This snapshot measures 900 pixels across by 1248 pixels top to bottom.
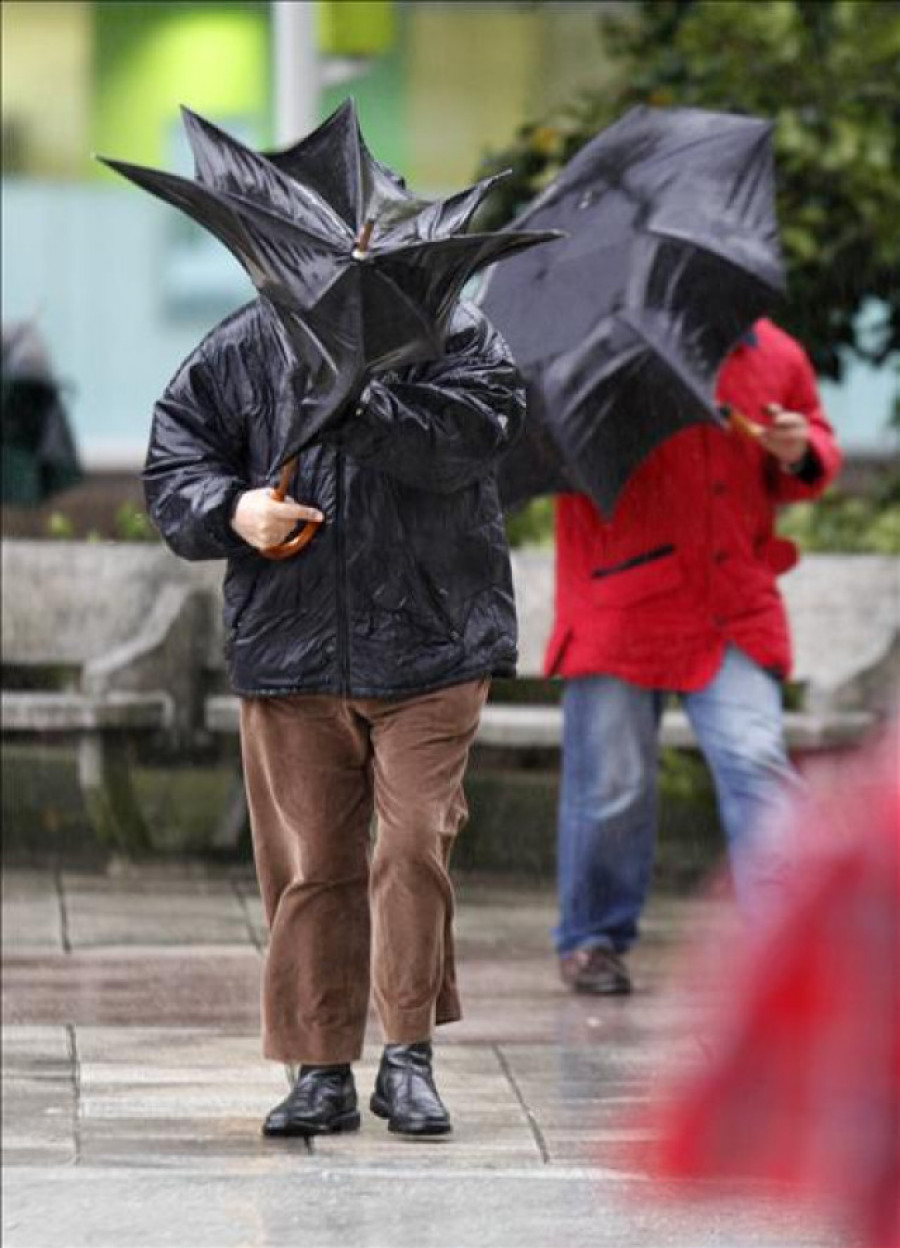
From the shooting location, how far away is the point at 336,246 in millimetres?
3340

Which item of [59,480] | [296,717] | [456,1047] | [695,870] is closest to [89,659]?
[59,480]

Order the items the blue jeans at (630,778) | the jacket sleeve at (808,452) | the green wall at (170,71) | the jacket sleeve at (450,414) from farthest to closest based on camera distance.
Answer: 1. the green wall at (170,71)
2. the blue jeans at (630,778)
3. the jacket sleeve at (808,452)
4. the jacket sleeve at (450,414)

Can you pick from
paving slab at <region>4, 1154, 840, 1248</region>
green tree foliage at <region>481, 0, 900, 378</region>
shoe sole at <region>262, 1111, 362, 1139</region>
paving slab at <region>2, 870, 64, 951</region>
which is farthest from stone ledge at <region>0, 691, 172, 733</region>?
shoe sole at <region>262, 1111, 362, 1139</region>

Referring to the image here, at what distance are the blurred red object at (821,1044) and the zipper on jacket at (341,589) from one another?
220 centimetres

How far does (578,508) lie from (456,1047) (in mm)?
1273

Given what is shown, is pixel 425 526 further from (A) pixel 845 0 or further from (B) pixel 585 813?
(A) pixel 845 0

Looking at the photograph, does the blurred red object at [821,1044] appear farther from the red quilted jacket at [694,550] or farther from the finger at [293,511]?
the red quilted jacket at [694,550]

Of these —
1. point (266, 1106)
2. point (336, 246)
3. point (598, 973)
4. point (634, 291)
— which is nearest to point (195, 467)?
point (336, 246)

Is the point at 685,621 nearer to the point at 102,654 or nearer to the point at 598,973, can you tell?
the point at 598,973

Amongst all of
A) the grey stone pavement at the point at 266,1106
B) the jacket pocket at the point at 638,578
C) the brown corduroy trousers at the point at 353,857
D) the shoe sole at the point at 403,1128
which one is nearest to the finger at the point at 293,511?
the brown corduroy trousers at the point at 353,857

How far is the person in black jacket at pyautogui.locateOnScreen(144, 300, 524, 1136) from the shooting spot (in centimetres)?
379

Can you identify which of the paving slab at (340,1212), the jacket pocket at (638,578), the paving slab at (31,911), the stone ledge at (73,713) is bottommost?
the paving slab at (31,911)

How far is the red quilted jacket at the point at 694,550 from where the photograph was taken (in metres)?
7.15

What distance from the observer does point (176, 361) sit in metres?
13.4
